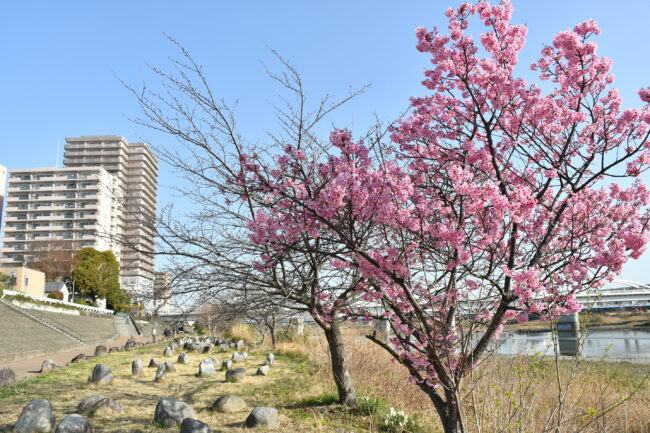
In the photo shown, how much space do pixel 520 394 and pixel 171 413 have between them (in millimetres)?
5003

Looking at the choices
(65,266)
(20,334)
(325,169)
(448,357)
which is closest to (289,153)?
(325,169)

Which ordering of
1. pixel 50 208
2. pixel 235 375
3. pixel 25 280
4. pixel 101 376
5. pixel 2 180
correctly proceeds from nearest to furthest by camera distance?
pixel 101 376 → pixel 235 375 → pixel 25 280 → pixel 2 180 → pixel 50 208

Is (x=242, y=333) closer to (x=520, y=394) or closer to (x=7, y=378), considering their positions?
(x=7, y=378)

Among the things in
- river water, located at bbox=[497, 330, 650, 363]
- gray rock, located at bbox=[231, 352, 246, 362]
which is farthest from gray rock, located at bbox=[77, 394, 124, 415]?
gray rock, located at bbox=[231, 352, 246, 362]

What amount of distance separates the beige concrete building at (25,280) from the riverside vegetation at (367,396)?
101 ft

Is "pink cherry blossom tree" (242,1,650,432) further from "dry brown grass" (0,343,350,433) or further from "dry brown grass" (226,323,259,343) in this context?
"dry brown grass" (226,323,259,343)

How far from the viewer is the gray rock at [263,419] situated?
6359mm

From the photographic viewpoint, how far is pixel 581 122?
4.28m

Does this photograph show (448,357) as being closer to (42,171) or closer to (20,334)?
(20,334)

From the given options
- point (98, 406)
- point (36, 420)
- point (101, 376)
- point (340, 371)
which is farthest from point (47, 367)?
point (340, 371)

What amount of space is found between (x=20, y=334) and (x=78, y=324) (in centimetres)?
1066

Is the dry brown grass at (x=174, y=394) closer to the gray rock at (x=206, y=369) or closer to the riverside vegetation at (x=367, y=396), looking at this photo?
the riverside vegetation at (x=367, y=396)

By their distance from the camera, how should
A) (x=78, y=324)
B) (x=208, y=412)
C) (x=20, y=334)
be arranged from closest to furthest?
(x=208, y=412) < (x=20, y=334) < (x=78, y=324)

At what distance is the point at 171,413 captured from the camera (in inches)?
251
